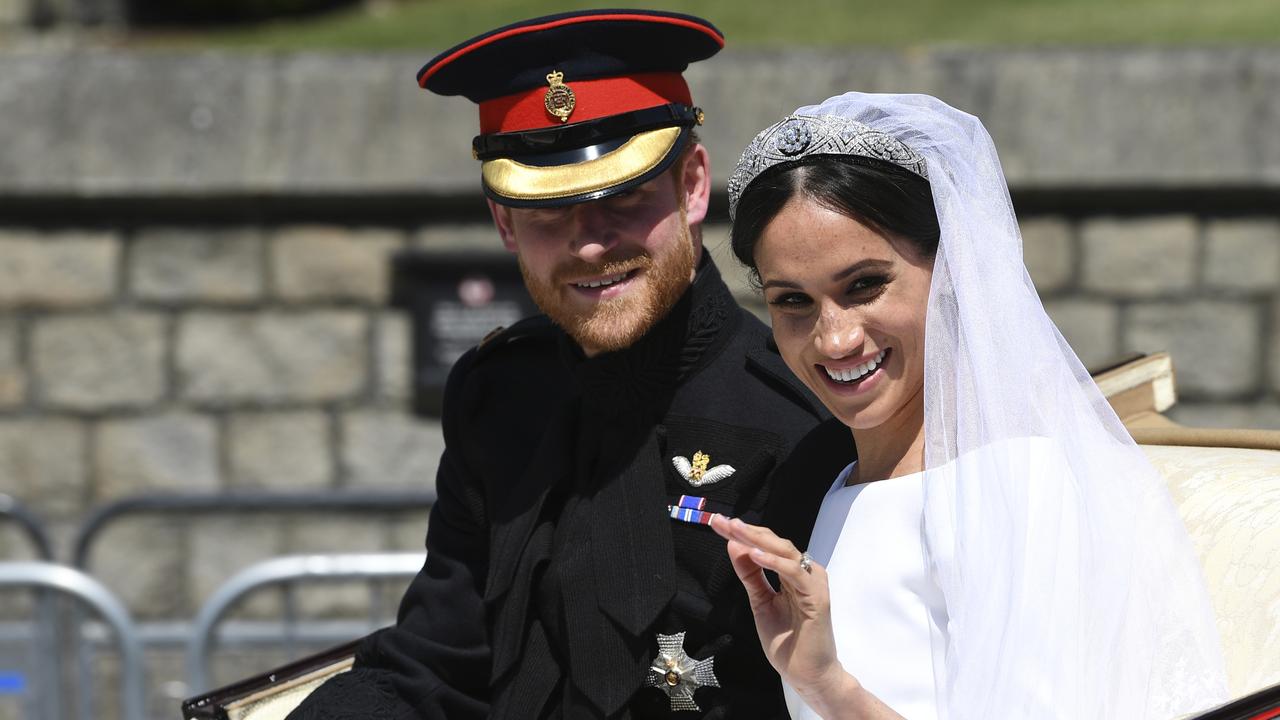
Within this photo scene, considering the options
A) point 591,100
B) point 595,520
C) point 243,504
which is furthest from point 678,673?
point 243,504

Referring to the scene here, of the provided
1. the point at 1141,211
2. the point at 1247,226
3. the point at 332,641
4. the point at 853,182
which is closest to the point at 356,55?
the point at 332,641

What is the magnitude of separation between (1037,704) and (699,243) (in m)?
1.08

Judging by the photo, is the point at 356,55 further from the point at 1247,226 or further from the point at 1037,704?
the point at 1037,704

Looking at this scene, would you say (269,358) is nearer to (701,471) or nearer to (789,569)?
(701,471)

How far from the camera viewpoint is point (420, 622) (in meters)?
2.63

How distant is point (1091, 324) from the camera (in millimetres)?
5234

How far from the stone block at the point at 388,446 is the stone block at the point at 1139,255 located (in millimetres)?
2530

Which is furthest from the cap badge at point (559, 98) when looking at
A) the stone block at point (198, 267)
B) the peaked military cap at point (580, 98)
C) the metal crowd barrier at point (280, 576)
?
the stone block at point (198, 267)

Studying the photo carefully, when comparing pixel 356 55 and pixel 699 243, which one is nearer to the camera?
pixel 699 243

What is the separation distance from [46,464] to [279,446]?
924 millimetres

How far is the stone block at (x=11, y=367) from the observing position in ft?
18.1

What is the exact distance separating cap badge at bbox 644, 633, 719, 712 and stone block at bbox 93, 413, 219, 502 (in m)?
3.54

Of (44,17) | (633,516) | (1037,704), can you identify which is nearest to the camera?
(1037,704)

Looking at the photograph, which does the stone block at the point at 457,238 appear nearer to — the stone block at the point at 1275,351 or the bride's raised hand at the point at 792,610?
the stone block at the point at 1275,351
